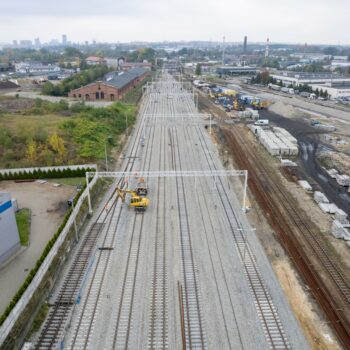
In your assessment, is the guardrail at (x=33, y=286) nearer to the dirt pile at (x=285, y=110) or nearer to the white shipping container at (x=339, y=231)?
the white shipping container at (x=339, y=231)

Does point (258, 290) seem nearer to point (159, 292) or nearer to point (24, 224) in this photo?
point (159, 292)

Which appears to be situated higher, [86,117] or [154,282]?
[86,117]

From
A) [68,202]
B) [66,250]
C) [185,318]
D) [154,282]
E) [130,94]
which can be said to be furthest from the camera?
[130,94]

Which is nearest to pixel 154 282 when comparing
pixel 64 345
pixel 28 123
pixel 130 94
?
pixel 64 345

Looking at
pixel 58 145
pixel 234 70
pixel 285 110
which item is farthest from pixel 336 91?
pixel 58 145

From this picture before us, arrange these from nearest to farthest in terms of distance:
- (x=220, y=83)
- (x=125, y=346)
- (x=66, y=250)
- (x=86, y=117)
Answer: (x=125, y=346), (x=66, y=250), (x=86, y=117), (x=220, y=83)

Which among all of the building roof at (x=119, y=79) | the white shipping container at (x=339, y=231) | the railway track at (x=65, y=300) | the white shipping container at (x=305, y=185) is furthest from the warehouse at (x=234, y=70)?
the railway track at (x=65, y=300)

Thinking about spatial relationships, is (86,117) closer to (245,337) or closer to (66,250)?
(66,250)
